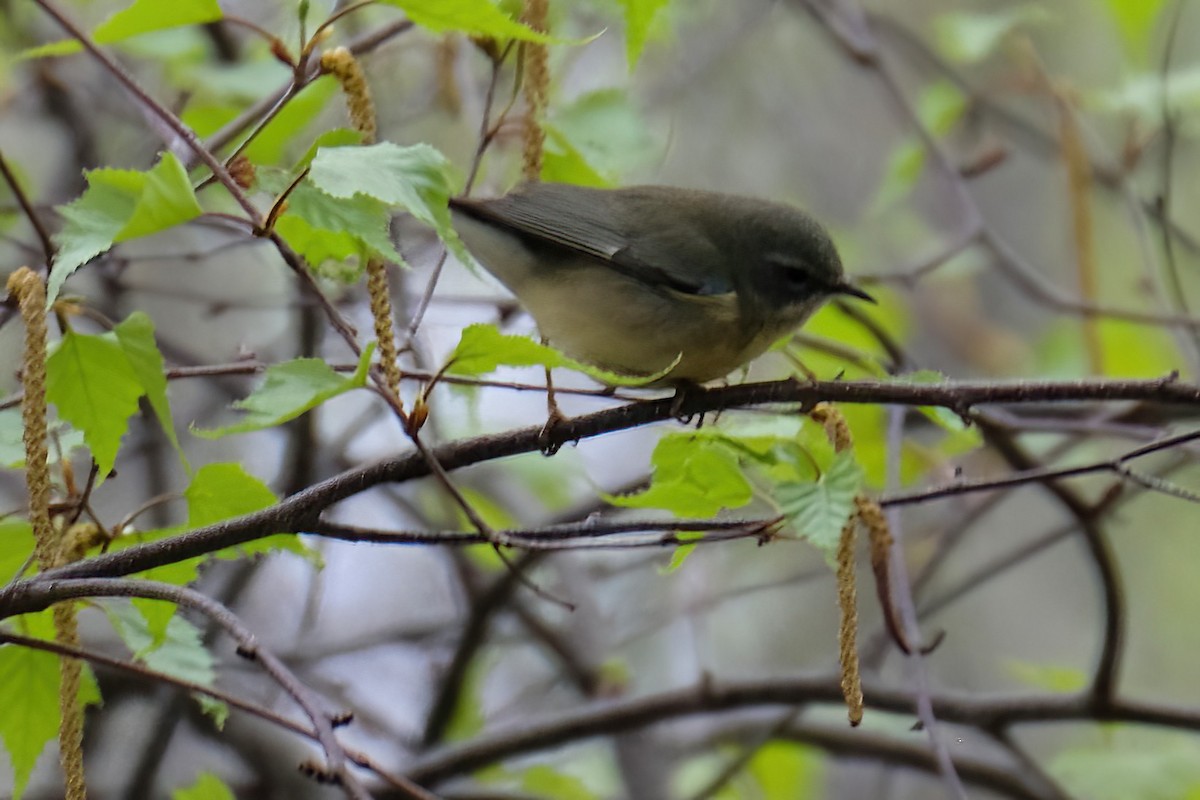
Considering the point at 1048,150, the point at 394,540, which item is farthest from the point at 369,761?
the point at 1048,150

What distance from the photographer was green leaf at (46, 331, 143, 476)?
3.69ft

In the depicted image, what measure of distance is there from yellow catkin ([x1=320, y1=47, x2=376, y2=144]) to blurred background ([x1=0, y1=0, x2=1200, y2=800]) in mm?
169

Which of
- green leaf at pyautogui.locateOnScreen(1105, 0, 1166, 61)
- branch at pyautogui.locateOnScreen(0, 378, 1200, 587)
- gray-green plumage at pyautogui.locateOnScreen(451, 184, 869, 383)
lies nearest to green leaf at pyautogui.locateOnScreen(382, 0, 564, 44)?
branch at pyautogui.locateOnScreen(0, 378, 1200, 587)

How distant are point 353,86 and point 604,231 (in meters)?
0.82

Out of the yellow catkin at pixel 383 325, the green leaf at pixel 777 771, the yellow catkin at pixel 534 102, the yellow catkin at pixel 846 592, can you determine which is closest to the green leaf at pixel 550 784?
the green leaf at pixel 777 771

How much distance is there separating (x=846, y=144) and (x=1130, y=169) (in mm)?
2732

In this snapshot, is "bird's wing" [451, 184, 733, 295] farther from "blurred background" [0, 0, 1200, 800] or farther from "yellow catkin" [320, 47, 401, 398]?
"yellow catkin" [320, 47, 401, 398]

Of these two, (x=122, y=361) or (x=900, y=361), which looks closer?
(x=122, y=361)

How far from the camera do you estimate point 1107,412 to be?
2.44 m

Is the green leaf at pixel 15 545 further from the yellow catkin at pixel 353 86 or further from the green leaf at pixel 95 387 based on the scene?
the yellow catkin at pixel 353 86

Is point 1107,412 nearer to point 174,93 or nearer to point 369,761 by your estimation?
point 369,761

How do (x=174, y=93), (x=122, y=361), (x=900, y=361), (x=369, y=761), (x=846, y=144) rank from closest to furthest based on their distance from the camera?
(x=369, y=761) → (x=122, y=361) → (x=900, y=361) → (x=174, y=93) → (x=846, y=144)

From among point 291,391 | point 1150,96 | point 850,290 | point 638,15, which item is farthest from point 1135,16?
point 291,391

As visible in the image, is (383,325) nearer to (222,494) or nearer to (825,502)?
(222,494)
